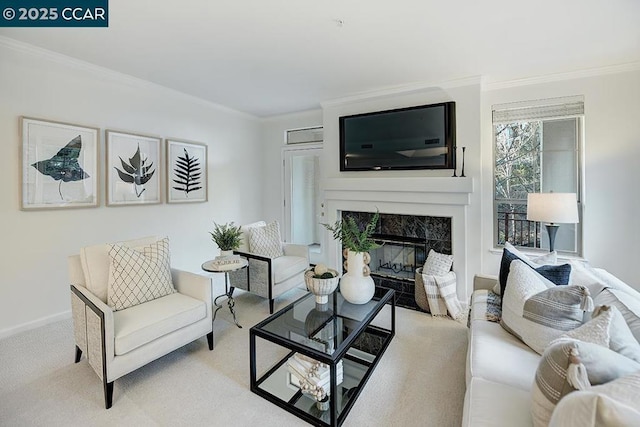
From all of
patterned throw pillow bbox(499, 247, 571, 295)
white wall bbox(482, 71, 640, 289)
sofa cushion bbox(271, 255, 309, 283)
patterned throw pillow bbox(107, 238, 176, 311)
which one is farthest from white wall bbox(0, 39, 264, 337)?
white wall bbox(482, 71, 640, 289)

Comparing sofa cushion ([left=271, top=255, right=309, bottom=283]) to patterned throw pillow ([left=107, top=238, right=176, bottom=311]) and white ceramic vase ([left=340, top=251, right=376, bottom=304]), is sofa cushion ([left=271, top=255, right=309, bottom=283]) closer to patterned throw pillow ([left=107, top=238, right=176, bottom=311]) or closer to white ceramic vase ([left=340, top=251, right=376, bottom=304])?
white ceramic vase ([left=340, top=251, right=376, bottom=304])

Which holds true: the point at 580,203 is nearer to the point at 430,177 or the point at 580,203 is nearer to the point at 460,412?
the point at 430,177

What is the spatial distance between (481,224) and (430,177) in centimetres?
78

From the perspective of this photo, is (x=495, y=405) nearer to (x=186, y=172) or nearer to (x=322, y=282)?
(x=322, y=282)

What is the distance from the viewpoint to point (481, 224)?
335 centimetres

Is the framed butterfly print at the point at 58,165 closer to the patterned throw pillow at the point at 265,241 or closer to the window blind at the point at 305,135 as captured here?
the patterned throw pillow at the point at 265,241

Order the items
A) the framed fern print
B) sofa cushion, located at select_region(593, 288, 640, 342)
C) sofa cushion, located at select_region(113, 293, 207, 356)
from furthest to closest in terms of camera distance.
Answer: the framed fern print < sofa cushion, located at select_region(113, 293, 207, 356) < sofa cushion, located at select_region(593, 288, 640, 342)

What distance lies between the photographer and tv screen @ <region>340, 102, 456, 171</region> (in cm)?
343

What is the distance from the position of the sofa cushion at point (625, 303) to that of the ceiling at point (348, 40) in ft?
6.25

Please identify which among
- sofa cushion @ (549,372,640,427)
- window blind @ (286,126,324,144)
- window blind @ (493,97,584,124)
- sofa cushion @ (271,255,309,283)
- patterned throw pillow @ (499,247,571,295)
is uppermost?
window blind @ (286,126,324,144)

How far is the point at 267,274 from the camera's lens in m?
3.10

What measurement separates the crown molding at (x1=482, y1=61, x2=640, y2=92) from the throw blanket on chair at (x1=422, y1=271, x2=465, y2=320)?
228 cm

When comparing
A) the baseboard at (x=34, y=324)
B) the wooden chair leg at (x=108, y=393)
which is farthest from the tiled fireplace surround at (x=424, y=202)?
the baseboard at (x=34, y=324)

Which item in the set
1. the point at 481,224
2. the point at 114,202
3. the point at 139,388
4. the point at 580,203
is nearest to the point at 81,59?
the point at 114,202
